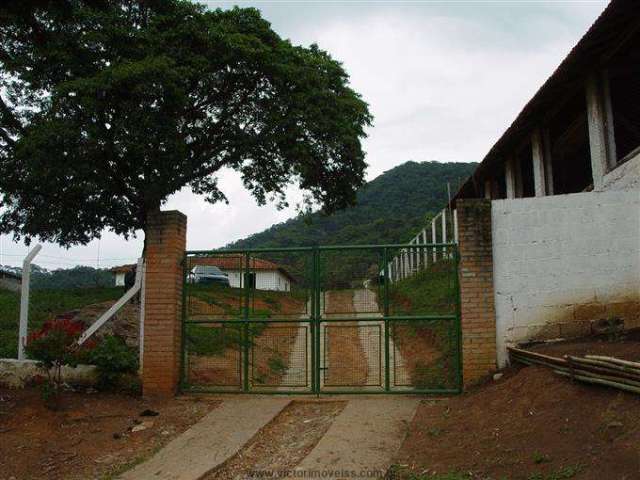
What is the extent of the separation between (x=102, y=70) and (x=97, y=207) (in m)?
4.94

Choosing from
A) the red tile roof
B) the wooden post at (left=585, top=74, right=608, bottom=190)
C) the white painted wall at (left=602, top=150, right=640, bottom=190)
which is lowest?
the red tile roof

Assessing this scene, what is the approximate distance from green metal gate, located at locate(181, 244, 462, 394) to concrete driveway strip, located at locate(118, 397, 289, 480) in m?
0.59

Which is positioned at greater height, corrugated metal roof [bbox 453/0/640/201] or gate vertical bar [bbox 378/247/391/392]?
corrugated metal roof [bbox 453/0/640/201]

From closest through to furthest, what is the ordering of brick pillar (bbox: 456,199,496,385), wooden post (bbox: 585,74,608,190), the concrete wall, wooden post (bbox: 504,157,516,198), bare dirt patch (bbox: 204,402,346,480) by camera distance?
1. bare dirt patch (bbox: 204,402,346,480)
2. the concrete wall
3. brick pillar (bbox: 456,199,496,385)
4. wooden post (bbox: 585,74,608,190)
5. wooden post (bbox: 504,157,516,198)

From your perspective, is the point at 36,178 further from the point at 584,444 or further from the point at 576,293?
the point at 584,444

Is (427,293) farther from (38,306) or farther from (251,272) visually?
(38,306)

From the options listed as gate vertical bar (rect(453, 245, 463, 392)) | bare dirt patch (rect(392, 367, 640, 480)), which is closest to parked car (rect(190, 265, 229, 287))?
gate vertical bar (rect(453, 245, 463, 392))

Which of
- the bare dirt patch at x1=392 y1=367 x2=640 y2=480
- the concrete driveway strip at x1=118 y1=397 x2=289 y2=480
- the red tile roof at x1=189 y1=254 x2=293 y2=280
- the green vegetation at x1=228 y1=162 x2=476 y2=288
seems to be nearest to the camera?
the bare dirt patch at x1=392 y1=367 x2=640 y2=480

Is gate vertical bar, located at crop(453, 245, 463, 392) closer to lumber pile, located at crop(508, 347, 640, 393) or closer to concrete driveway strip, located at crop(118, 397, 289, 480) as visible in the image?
lumber pile, located at crop(508, 347, 640, 393)

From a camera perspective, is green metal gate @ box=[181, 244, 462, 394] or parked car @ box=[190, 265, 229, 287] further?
parked car @ box=[190, 265, 229, 287]

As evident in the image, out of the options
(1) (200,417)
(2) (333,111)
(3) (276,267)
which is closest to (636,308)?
(3) (276,267)

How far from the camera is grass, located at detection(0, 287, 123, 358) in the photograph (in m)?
9.94

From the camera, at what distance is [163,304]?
841cm

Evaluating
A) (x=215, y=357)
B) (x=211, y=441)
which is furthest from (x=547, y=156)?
(x=211, y=441)
